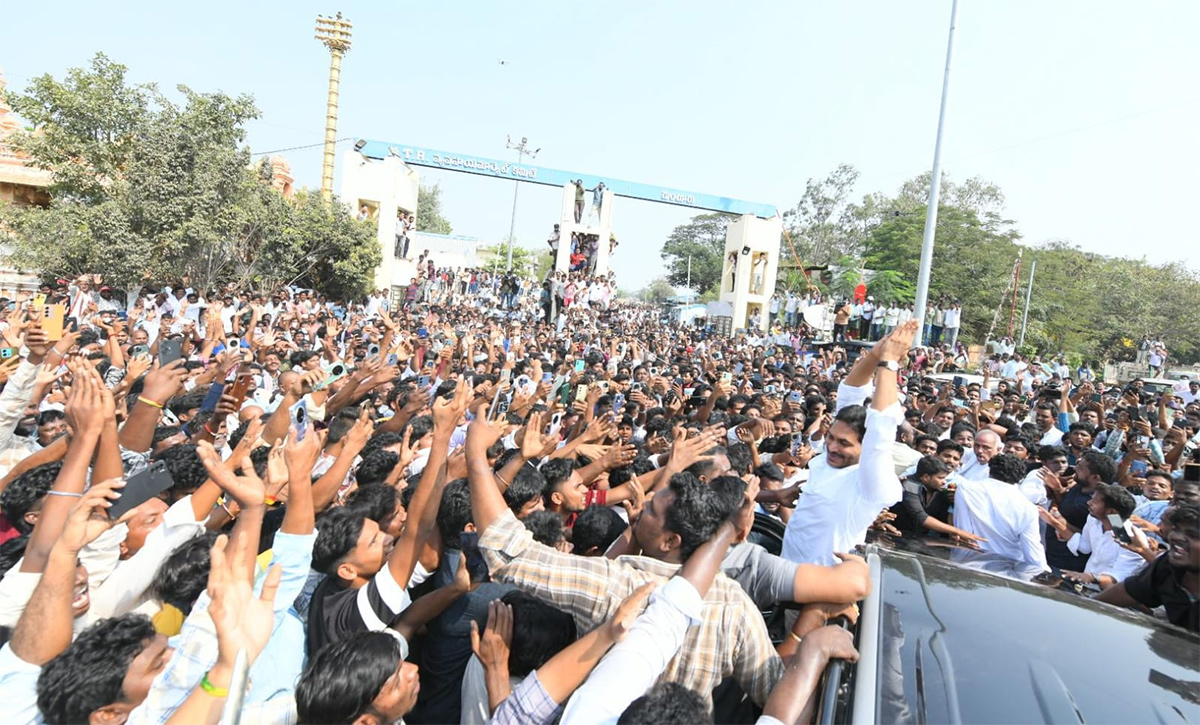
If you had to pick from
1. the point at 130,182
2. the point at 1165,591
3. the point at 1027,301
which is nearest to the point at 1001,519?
the point at 1165,591

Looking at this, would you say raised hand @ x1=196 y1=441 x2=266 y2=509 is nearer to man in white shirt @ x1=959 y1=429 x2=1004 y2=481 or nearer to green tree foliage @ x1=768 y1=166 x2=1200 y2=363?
man in white shirt @ x1=959 y1=429 x2=1004 y2=481

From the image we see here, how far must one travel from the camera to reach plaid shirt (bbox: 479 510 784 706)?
6.43 feet

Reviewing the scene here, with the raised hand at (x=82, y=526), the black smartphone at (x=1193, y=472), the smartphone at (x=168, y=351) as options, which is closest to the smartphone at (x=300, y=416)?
the raised hand at (x=82, y=526)

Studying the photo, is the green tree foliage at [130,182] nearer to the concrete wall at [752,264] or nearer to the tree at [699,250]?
the concrete wall at [752,264]

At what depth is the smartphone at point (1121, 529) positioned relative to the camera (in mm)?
3648

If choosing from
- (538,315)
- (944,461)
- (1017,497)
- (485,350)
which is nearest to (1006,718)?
(1017,497)

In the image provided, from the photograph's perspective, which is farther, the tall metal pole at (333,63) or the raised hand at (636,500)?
the tall metal pole at (333,63)

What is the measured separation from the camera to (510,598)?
2.30 m

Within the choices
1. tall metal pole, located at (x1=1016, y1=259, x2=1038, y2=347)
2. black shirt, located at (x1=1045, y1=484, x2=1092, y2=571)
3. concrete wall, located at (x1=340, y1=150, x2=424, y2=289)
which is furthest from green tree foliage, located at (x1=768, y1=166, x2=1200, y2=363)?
black shirt, located at (x1=1045, y1=484, x2=1092, y2=571)

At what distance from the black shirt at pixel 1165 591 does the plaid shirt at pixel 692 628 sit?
1.73 meters

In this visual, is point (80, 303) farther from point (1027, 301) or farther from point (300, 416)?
point (1027, 301)

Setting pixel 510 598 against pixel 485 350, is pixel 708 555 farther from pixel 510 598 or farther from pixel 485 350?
pixel 485 350

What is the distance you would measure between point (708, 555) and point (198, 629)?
137cm

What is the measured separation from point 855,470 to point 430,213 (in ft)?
239
